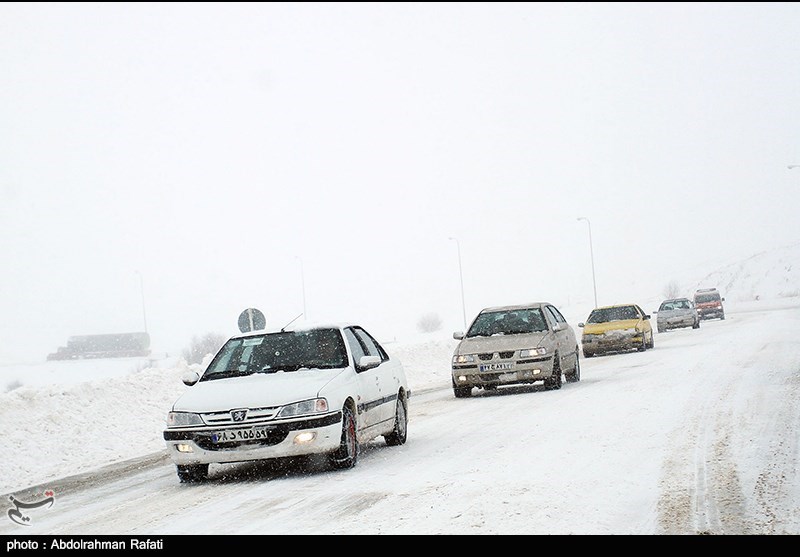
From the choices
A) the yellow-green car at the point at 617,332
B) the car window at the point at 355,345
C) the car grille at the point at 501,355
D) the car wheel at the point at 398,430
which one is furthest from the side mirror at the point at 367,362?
the yellow-green car at the point at 617,332

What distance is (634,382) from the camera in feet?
59.7

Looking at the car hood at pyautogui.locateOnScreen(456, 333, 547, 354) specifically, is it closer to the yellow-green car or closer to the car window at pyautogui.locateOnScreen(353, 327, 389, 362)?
the car window at pyautogui.locateOnScreen(353, 327, 389, 362)

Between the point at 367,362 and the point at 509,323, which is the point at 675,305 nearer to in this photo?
the point at 509,323

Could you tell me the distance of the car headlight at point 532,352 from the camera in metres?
17.8

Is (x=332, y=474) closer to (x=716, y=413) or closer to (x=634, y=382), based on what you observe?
(x=716, y=413)

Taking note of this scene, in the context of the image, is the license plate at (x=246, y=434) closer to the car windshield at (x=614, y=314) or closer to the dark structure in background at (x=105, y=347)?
the car windshield at (x=614, y=314)

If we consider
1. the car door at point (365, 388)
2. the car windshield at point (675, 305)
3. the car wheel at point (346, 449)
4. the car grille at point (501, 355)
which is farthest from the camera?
the car windshield at point (675, 305)

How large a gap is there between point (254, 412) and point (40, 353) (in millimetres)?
82781

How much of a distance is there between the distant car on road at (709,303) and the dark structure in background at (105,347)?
4071cm

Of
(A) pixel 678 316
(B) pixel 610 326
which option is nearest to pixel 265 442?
(B) pixel 610 326

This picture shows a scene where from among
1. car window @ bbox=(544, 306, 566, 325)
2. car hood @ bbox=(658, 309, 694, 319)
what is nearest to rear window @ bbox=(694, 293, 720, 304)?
car hood @ bbox=(658, 309, 694, 319)

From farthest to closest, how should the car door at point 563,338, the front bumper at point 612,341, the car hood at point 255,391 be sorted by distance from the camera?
1. the front bumper at point 612,341
2. the car door at point 563,338
3. the car hood at point 255,391

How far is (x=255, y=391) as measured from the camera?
964 centimetres
